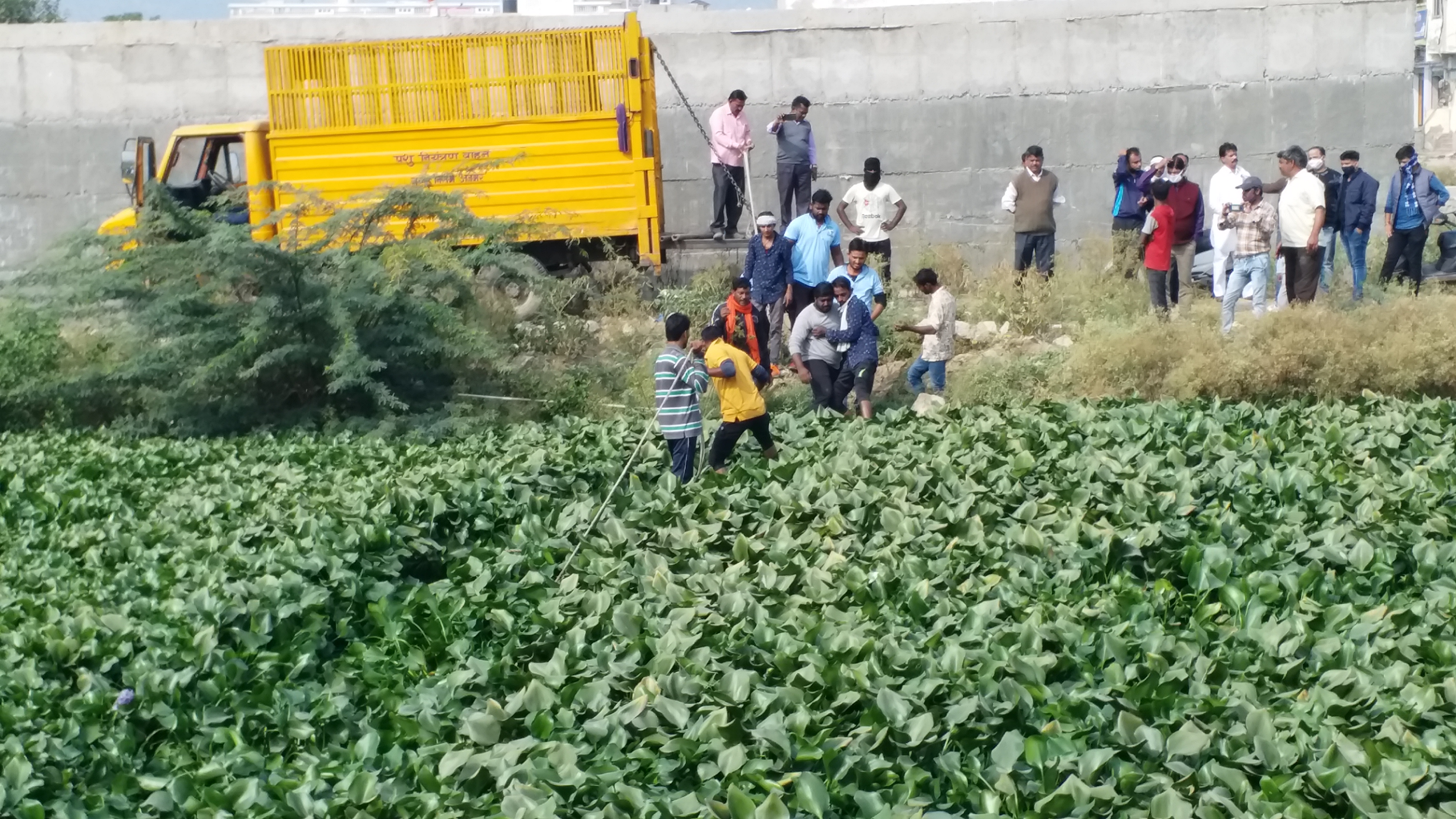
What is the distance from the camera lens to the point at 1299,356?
12.0 m

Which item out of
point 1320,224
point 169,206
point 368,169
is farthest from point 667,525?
point 368,169

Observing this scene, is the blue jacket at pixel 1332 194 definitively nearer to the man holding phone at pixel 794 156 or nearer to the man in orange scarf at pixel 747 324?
the man holding phone at pixel 794 156

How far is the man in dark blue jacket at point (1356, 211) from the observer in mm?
14516

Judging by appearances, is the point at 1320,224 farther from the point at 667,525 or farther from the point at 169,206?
the point at 169,206

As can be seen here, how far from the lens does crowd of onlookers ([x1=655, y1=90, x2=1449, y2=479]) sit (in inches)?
411

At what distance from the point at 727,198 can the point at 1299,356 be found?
6827 mm

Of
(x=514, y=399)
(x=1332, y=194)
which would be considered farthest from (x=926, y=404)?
(x=1332, y=194)

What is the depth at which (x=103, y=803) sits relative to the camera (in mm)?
5762

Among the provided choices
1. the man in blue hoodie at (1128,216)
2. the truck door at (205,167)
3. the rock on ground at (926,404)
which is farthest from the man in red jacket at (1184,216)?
the truck door at (205,167)

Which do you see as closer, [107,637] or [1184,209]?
[107,637]

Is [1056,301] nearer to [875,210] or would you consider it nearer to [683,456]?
[875,210]

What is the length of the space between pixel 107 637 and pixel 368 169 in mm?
10037

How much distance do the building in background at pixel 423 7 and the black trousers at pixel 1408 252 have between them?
41.8ft

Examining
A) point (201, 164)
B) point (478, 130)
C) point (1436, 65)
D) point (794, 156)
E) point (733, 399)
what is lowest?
point (733, 399)
